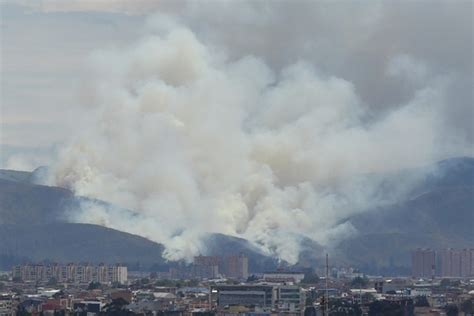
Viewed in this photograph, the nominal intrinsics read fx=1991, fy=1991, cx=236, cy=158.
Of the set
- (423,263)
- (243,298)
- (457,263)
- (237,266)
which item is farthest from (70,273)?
(243,298)

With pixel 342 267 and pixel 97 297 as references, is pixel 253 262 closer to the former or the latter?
pixel 342 267

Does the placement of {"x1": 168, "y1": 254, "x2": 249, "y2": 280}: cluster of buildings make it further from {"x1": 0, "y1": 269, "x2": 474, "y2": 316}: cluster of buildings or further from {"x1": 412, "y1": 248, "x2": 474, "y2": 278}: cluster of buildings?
{"x1": 412, "y1": 248, "x2": 474, "y2": 278}: cluster of buildings

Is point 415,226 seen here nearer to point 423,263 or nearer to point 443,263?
point 443,263

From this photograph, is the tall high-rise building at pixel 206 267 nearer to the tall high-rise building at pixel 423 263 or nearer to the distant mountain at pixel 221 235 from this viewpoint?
the distant mountain at pixel 221 235

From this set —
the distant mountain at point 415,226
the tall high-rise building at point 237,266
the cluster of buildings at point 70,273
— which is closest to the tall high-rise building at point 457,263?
the distant mountain at point 415,226

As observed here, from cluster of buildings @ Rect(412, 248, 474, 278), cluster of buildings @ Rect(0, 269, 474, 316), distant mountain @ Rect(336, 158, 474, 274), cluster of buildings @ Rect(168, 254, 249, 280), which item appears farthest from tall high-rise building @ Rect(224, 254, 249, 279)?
distant mountain @ Rect(336, 158, 474, 274)

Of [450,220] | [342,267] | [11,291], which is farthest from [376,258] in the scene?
[11,291]
